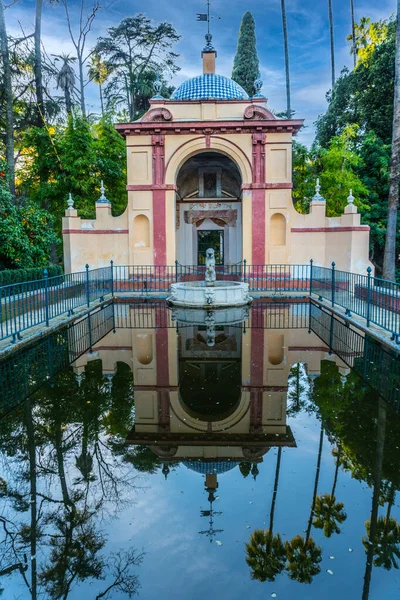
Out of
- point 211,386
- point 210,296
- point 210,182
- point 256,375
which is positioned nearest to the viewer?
point 211,386

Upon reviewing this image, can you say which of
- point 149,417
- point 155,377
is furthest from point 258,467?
point 155,377

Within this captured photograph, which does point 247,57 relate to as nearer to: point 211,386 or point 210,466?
point 211,386

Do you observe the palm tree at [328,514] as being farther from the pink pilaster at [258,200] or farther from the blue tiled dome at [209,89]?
the blue tiled dome at [209,89]

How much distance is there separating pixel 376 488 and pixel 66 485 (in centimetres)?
278

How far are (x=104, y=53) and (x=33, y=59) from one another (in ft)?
30.6

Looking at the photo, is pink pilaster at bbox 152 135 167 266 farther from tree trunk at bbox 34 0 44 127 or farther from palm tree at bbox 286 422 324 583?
palm tree at bbox 286 422 324 583

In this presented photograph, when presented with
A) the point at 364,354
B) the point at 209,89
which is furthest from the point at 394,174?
the point at 364,354

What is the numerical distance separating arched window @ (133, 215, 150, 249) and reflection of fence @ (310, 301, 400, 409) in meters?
→ 10.7

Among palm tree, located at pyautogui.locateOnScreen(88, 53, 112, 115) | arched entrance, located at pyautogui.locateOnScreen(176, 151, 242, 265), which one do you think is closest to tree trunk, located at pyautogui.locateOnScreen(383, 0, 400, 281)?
arched entrance, located at pyautogui.locateOnScreen(176, 151, 242, 265)

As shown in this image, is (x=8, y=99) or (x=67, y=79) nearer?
(x=8, y=99)

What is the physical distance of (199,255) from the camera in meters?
28.2

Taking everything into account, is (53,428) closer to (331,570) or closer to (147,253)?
(331,570)

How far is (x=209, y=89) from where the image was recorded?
72.8 feet

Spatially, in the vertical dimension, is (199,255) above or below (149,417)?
above
